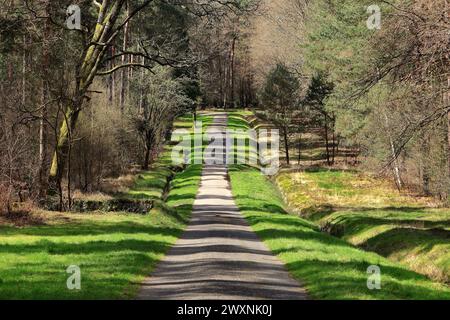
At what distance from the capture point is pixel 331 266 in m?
16.5

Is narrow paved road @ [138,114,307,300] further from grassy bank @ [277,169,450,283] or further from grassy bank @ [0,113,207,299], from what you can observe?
grassy bank @ [277,169,450,283]

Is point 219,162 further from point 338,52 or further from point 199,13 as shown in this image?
point 199,13

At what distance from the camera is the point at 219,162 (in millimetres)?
71750

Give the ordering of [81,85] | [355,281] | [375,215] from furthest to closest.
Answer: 1. [375,215]
2. [81,85]
3. [355,281]

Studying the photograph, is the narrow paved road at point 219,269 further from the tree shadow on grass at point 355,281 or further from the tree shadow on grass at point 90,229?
the tree shadow on grass at point 90,229

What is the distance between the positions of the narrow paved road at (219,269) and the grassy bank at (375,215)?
5142mm

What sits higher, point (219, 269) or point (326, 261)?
point (219, 269)

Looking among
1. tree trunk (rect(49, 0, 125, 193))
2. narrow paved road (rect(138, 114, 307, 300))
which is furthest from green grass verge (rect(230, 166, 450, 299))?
tree trunk (rect(49, 0, 125, 193))

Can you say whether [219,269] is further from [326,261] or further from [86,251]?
[86,251]

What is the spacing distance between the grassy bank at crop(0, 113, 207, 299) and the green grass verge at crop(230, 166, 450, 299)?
3.67m

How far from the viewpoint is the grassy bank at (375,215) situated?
73.8 ft

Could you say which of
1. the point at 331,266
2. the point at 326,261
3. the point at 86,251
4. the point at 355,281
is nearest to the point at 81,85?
the point at 86,251

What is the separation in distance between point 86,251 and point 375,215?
20.0m
